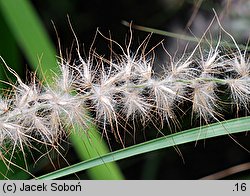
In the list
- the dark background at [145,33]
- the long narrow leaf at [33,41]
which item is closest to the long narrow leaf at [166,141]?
the long narrow leaf at [33,41]

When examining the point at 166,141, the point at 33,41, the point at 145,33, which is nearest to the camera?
the point at 166,141

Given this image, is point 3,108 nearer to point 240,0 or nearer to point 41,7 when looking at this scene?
point 240,0

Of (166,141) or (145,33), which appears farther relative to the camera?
(145,33)

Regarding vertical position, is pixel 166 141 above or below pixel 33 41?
below

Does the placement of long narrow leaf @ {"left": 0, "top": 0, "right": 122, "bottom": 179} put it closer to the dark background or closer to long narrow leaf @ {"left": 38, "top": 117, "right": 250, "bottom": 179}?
long narrow leaf @ {"left": 38, "top": 117, "right": 250, "bottom": 179}

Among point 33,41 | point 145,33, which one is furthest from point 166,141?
point 145,33

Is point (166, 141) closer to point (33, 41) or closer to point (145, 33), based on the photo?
point (33, 41)

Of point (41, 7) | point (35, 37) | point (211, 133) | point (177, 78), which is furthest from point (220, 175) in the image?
point (41, 7)

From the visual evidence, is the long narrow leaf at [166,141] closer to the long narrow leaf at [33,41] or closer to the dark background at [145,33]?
the long narrow leaf at [33,41]

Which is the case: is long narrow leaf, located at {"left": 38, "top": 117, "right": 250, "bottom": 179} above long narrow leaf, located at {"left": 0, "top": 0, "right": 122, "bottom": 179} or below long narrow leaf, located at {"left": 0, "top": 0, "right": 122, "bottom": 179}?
below

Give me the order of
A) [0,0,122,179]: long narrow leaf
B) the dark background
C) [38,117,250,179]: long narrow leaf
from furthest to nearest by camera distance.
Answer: the dark background, [0,0,122,179]: long narrow leaf, [38,117,250,179]: long narrow leaf

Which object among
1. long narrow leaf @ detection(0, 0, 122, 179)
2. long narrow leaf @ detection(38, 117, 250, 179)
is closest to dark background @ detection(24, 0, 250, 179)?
long narrow leaf @ detection(0, 0, 122, 179)
